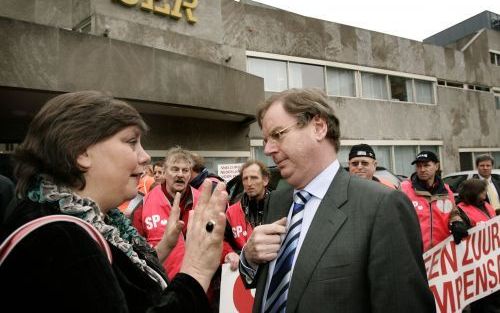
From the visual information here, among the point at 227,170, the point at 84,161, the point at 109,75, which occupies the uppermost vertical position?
the point at 109,75

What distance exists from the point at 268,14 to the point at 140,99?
297 inches

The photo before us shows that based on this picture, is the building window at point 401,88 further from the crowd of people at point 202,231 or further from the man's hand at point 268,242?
the man's hand at point 268,242

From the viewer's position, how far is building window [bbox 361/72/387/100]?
1859 centimetres

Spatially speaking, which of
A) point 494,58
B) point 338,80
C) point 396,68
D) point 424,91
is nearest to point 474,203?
point 338,80

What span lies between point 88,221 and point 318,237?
0.95m

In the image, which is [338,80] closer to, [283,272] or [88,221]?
[283,272]

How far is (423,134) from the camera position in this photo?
20.1 metres

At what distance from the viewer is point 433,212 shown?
4.66m

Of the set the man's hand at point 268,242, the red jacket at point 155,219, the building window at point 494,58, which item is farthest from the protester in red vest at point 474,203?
the building window at point 494,58

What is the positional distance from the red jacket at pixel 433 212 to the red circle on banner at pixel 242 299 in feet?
6.79

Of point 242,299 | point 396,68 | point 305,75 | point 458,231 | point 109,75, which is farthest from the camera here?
point 396,68

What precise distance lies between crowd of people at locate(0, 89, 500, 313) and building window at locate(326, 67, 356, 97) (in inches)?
619

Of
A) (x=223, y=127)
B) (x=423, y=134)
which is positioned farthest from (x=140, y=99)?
(x=423, y=134)

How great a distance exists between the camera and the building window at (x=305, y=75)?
16.2 meters
